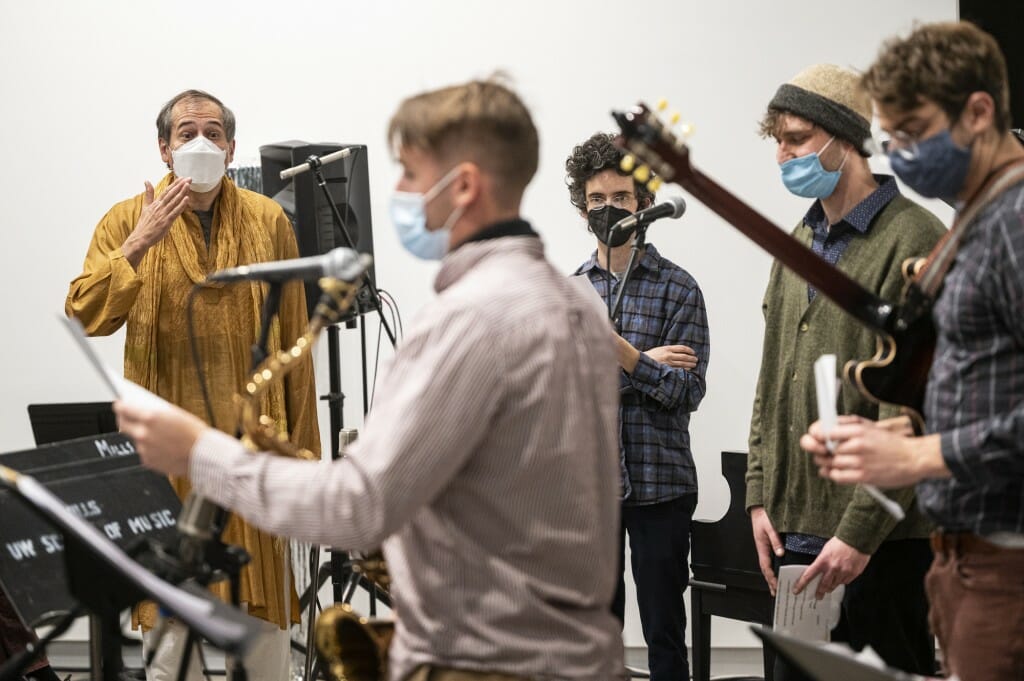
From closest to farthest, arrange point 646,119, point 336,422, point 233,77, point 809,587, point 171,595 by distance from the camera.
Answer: point 171,595 → point 646,119 → point 809,587 → point 336,422 → point 233,77

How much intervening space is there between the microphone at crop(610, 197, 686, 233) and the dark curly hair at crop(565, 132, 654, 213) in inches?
17.7

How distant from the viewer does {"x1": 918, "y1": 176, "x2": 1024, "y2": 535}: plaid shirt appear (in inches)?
66.0

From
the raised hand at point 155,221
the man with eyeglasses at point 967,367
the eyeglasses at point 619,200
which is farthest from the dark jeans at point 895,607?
the raised hand at point 155,221

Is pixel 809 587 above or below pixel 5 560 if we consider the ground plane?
below

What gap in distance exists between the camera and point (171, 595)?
1559 millimetres

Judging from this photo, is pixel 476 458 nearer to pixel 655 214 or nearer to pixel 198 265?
pixel 655 214

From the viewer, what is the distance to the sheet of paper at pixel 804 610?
2.50m

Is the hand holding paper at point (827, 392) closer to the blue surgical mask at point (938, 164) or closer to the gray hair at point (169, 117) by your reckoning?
the blue surgical mask at point (938, 164)

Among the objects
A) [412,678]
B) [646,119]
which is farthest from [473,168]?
[412,678]

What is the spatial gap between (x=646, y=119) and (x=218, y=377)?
1.85m

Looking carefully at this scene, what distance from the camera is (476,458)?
1.53m

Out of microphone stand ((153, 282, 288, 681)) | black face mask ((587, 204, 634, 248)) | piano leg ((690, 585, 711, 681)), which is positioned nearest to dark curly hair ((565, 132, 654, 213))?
black face mask ((587, 204, 634, 248))

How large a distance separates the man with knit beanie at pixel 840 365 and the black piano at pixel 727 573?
41.4 inches

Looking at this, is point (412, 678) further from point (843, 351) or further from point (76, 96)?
point (76, 96)
